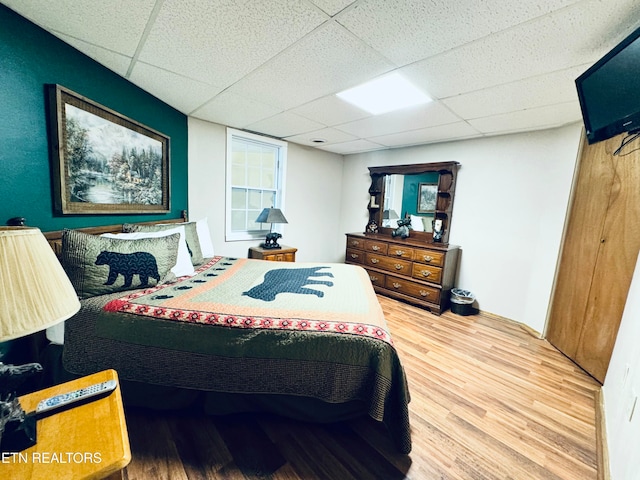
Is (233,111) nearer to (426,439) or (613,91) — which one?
(613,91)

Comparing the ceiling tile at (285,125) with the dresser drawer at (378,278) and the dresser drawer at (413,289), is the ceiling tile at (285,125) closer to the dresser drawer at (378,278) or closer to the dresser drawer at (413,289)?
the dresser drawer at (378,278)

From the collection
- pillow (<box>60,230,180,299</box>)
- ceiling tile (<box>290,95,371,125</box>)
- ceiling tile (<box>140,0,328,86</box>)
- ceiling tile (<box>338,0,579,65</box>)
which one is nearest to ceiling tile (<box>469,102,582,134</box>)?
ceiling tile (<box>290,95,371,125</box>)

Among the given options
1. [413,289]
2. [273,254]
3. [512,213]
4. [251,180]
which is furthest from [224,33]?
[512,213]

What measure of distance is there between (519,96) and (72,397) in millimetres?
3178

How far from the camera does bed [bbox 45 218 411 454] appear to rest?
1.33 meters

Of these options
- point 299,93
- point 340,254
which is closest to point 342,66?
point 299,93

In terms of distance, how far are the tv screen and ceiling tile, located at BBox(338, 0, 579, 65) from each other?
15.9 inches

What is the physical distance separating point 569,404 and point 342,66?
2.88 m

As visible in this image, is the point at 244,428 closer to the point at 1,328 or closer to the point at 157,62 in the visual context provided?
the point at 1,328

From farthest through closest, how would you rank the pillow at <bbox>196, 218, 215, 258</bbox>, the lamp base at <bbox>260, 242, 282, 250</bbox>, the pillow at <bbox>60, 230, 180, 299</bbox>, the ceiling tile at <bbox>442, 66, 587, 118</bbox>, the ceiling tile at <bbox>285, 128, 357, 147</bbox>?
the lamp base at <bbox>260, 242, 282, 250</bbox> < the ceiling tile at <bbox>285, 128, 357, 147</bbox> < the pillow at <bbox>196, 218, 215, 258</bbox> < the ceiling tile at <bbox>442, 66, 587, 118</bbox> < the pillow at <bbox>60, 230, 180, 299</bbox>

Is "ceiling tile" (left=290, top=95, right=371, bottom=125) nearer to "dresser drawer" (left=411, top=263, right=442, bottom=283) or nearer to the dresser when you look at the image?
the dresser

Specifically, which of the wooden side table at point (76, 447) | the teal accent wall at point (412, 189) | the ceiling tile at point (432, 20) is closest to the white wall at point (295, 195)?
the teal accent wall at point (412, 189)

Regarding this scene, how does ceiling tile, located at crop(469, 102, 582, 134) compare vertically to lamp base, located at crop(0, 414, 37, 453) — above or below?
above

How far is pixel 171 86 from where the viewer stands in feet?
7.06
